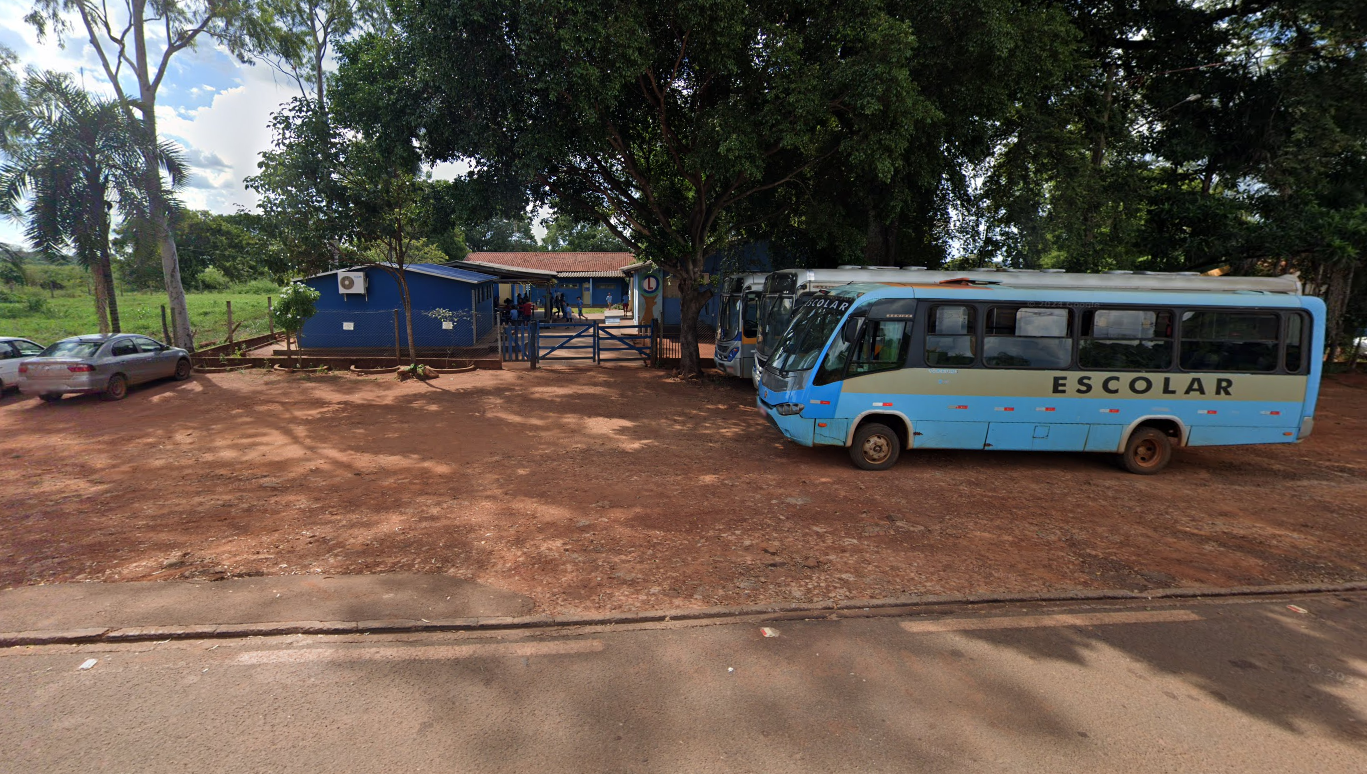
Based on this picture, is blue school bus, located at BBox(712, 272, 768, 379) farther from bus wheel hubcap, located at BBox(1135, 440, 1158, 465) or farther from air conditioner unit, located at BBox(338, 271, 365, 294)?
air conditioner unit, located at BBox(338, 271, 365, 294)

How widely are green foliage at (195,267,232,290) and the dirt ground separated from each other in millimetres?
50454

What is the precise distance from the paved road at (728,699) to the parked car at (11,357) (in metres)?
14.0

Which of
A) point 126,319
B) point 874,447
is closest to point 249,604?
point 874,447

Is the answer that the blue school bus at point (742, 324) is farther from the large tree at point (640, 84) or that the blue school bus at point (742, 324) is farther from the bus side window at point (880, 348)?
the bus side window at point (880, 348)

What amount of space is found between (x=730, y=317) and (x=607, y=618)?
1301cm

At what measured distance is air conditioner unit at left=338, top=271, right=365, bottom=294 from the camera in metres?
22.2

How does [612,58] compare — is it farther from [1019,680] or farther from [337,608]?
[1019,680]

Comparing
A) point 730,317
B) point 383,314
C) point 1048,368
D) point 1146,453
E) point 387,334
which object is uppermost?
point 383,314

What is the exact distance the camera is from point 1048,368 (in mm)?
9375

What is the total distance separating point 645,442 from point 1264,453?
10475 mm

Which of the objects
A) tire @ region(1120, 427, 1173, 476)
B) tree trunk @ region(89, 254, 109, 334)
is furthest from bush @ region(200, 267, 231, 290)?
tire @ region(1120, 427, 1173, 476)

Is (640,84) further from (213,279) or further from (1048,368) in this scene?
(213,279)

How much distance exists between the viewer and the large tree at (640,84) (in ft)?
41.3

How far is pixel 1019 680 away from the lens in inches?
176
